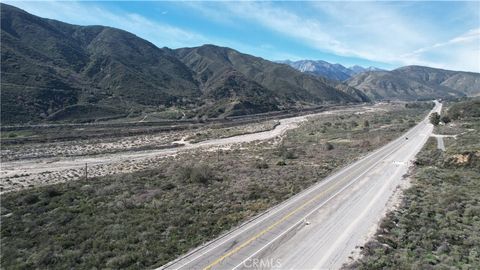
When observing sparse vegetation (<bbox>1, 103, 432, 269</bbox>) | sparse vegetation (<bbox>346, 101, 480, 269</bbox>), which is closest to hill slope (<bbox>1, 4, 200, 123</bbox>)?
sparse vegetation (<bbox>1, 103, 432, 269</bbox>)

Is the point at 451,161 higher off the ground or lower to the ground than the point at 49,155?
higher

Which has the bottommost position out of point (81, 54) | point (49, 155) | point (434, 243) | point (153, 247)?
point (49, 155)

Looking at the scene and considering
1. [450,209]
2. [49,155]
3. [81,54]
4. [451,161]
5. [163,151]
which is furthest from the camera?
[81,54]

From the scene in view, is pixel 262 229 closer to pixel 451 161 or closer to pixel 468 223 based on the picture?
pixel 468 223

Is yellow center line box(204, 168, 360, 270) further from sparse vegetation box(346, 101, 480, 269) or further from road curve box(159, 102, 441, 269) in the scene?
sparse vegetation box(346, 101, 480, 269)

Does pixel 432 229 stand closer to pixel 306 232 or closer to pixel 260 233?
pixel 306 232

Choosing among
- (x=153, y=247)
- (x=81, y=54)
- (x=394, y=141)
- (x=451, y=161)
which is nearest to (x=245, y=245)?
Answer: (x=153, y=247)

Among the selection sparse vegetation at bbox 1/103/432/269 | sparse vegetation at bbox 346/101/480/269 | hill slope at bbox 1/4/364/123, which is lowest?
sparse vegetation at bbox 1/103/432/269

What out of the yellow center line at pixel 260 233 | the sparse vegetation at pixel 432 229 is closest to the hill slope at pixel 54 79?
the yellow center line at pixel 260 233
